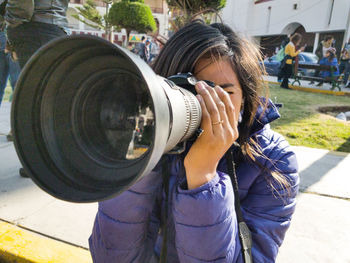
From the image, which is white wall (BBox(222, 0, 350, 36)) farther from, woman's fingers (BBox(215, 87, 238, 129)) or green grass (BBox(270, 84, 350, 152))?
woman's fingers (BBox(215, 87, 238, 129))

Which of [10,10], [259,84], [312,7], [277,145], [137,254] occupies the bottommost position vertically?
[137,254]

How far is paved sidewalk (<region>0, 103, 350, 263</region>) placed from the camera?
148 centimetres

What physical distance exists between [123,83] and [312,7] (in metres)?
20.1

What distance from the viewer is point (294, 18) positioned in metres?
18.5

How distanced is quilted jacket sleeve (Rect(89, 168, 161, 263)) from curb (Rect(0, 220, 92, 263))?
45 centimetres

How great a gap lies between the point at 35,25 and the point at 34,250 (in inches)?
56.9

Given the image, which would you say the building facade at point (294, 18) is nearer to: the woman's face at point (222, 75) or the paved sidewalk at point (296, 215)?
the paved sidewalk at point (296, 215)

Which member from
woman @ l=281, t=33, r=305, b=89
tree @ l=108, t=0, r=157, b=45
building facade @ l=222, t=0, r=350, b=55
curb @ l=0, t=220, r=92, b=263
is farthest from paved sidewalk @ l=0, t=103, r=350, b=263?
tree @ l=108, t=0, r=157, b=45

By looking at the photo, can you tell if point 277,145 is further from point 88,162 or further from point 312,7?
point 312,7

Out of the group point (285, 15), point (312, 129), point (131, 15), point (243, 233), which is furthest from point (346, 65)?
point (131, 15)

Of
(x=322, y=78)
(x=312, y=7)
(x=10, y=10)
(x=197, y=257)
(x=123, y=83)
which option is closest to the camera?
(x=123, y=83)

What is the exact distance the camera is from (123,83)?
27.7 inches

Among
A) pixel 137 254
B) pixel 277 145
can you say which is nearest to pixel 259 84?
pixel 277 145

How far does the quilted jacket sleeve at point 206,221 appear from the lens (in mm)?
841
